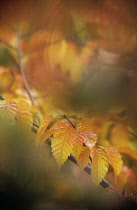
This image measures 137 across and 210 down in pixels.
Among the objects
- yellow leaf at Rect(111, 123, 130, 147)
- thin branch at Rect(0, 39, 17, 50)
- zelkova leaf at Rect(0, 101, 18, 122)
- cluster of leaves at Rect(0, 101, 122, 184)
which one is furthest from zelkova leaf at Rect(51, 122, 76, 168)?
thin branch at Rect(0, 39, 17, 50)

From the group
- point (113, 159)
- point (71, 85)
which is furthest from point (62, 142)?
point (71, 85)

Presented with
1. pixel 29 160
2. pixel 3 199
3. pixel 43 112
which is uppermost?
pixel 43 112


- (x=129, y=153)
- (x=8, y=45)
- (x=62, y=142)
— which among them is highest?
(x=8, y=45)

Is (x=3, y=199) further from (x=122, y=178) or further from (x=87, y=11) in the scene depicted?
(x=87, y=11)

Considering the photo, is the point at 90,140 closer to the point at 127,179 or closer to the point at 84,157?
the point at 84,157

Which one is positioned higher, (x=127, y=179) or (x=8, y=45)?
(x=8, y=45)

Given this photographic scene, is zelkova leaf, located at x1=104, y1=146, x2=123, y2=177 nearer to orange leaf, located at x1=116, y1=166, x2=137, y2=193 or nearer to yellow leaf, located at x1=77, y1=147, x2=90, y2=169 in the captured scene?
yellow leaf, located at x1=77, y1=147, x2=90, y2=169

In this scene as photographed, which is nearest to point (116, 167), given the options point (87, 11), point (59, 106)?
point (59, 106)
